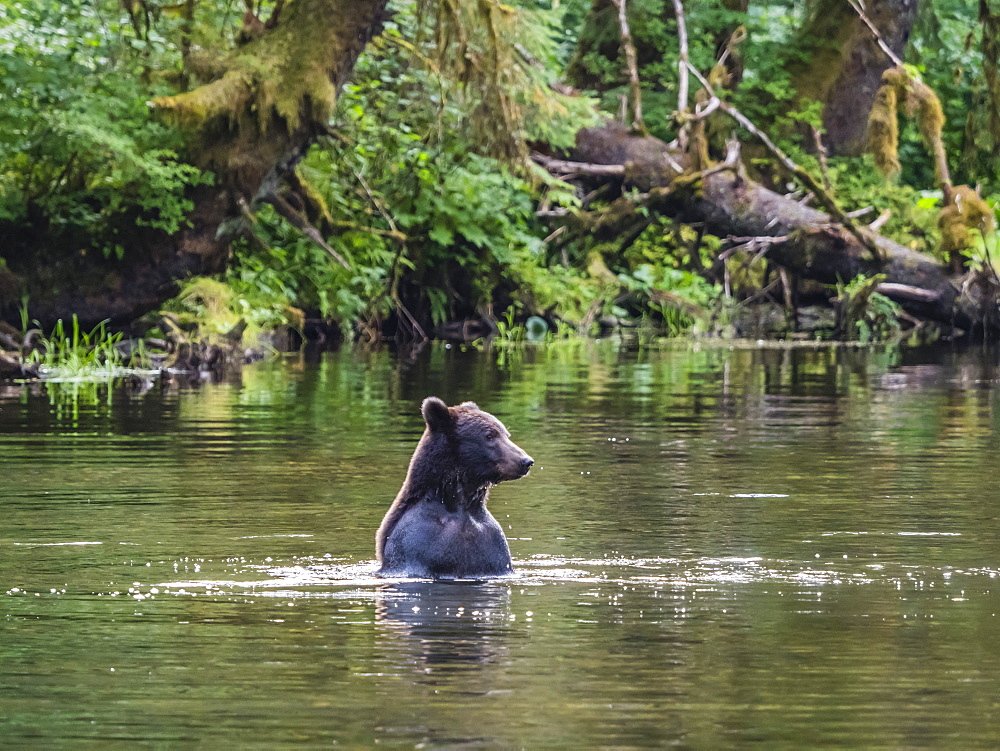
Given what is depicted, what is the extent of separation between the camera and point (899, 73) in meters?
28.0

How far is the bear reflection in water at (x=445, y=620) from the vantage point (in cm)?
650

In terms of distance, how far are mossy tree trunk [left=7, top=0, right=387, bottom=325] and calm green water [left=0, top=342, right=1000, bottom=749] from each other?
6.40 metres

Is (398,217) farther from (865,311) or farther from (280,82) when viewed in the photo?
(280,82)

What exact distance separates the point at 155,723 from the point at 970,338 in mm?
28588

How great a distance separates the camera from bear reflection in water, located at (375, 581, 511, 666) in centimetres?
650

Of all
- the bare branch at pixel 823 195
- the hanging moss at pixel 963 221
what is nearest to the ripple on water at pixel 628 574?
the hanging moss at pixel 963 221

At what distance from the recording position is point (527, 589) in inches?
319

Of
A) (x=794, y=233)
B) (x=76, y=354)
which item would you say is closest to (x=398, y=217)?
(x=794, y=233)

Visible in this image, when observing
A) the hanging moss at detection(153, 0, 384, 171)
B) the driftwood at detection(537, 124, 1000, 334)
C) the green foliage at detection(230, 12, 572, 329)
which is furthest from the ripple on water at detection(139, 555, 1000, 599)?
the driftwood at detection(537, 124, 1000, 334)

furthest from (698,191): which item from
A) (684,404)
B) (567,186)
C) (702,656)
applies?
(702,656)

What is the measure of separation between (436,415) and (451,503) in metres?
0.40

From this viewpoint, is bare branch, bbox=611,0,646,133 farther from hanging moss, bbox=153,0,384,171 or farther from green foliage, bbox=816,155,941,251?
hanging moss, bbox=153,0,384,171

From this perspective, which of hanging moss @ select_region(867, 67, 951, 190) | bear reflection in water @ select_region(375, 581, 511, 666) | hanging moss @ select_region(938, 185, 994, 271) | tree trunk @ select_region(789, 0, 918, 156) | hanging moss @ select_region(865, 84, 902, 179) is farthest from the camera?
tree trunk @ select_region(789, 0, 918, 156)

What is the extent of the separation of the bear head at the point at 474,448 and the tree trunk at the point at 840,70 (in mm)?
29102
